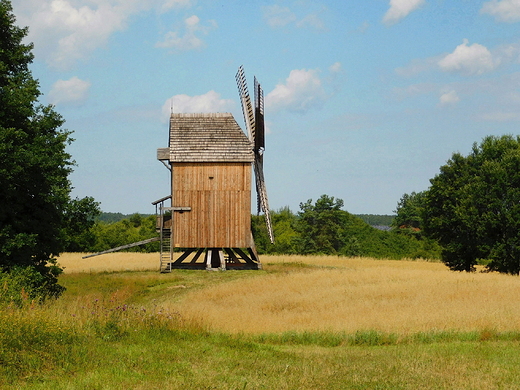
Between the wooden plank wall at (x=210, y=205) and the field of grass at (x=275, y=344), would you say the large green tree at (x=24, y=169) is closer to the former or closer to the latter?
the field of grass at (x=275, y=344)

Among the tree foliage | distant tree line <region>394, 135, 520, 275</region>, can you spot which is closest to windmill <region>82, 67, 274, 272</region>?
distant tree line <region>394, 135, 520, 275</region>

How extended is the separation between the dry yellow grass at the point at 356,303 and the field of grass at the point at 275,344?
78 mm

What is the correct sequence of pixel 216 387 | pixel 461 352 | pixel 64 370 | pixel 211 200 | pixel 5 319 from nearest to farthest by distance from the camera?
1. pixel 216 387
2. pixel 64 370
3. pixel 5 319
4. pixel 461 352
5. pixel 211 200

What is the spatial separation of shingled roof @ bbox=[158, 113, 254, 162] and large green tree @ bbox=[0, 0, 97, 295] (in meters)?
10.1

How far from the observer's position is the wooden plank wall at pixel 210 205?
37844 mm

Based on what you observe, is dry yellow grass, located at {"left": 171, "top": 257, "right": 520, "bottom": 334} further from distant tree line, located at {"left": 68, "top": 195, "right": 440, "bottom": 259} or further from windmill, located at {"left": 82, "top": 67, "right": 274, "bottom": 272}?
distant tree line, located at {"left": 68, "top": 195, "right": 440, "bottom": 259}

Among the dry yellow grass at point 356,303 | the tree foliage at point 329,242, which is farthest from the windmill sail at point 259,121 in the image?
the tree foliage at point 329,242

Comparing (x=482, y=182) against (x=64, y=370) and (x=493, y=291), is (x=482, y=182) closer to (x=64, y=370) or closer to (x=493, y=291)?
(x=493, y=291)

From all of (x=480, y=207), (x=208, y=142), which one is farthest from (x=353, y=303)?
(x=480, y=207)

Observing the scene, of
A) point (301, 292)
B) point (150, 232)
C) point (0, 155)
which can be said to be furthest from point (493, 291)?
point (150, 232)

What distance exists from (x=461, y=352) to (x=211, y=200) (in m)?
25.8

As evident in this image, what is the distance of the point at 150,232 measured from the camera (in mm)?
81812

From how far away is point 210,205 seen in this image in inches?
1490

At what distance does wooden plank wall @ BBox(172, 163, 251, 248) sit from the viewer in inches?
1490
